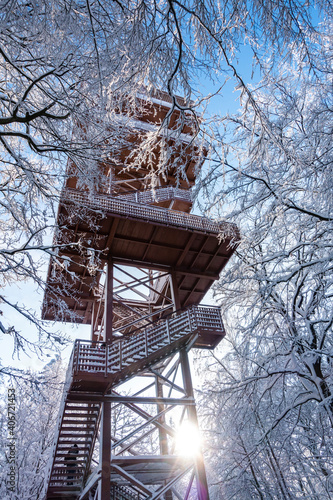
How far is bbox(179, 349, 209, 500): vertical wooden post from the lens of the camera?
10.3 metres

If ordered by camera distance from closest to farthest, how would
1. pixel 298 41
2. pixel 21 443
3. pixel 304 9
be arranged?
pixel 304 9 < pixel 298 41 < pixel 21 443

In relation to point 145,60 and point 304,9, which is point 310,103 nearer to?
point 304,9

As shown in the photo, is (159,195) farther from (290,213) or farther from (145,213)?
(290,213)

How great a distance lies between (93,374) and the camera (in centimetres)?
1044

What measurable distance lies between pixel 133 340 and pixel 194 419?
3249 millimetres

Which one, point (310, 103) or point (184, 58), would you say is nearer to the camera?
point (184, 58)

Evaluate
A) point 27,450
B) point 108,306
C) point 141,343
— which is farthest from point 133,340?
point 27,450

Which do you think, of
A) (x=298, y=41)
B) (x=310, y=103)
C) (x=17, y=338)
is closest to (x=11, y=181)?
(x=17, y=338)

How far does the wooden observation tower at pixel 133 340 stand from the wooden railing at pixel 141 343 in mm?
35

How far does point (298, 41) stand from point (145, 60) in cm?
183

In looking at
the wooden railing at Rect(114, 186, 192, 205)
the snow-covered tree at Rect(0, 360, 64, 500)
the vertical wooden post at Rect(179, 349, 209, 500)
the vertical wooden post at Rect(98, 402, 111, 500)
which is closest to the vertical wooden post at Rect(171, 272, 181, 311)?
the vertical wooden post at Rect(179, 349, 209, 500)

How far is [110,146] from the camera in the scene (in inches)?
246

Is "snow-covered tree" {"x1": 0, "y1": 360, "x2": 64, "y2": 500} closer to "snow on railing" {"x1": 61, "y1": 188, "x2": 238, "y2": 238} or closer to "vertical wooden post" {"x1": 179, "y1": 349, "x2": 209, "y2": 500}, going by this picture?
"vertical wooden post" {"x1": 179, "y1": 349, "x2": 209, "y2": 500}

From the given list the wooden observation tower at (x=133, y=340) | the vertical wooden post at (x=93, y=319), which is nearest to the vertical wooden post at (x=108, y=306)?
the wooden observation tower at (x=133, y=340)
